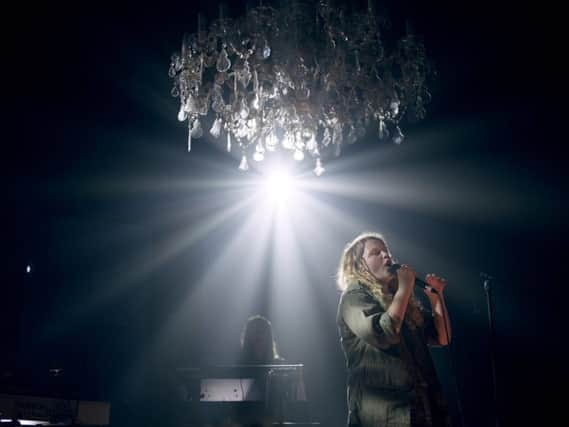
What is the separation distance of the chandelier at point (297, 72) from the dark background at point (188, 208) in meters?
0.61

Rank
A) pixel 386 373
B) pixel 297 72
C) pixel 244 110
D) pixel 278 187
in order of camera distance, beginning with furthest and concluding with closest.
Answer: pixel 278 187 < pixel 244 110 < pixel 297 72 < pixel 386 373

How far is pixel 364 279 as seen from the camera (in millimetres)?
2520

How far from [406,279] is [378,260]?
0.80 feet

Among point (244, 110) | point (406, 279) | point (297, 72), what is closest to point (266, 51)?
point (297, 72)

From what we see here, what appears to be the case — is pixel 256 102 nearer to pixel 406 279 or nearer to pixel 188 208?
pixel 406 279

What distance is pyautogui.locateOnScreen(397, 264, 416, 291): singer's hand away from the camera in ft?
7.68

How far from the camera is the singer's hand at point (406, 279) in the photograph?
7.68 feet

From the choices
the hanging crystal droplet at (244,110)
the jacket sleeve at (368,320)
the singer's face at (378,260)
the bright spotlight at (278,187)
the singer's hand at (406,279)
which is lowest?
the jacket sleeve at (368,320)

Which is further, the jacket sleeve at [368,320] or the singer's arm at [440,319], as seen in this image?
the singer's arm at [440,319]

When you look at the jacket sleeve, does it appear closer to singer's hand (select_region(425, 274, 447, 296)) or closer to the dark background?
singer's hand (select_region(425, 274, 447, 296))

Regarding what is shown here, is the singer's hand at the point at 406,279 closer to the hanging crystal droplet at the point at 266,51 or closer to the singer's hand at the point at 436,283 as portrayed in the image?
the singer's hand at the point at 436,283

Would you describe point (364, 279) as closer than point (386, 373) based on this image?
No

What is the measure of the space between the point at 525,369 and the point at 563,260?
851mm

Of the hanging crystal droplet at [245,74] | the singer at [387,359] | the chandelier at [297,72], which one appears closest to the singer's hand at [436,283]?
the singer at [387,359]
